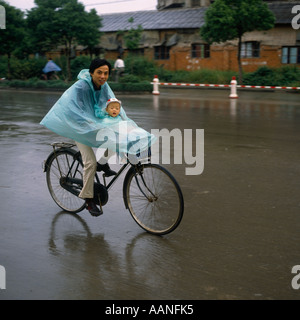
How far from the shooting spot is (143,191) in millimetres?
5035

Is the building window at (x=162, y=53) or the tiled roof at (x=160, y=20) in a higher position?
the tiled roof at (x=160, y=20)

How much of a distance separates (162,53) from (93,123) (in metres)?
41.9

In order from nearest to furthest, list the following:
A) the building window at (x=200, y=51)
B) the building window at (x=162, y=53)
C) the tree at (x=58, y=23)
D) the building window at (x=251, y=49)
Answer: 1. the tree at (x=58, y=23)
2. the building window at (x=251, y=49)
3. the building window at (x=200, y=51)
4. the building window at (x=162, y=53)

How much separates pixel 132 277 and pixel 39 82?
84.0 feet

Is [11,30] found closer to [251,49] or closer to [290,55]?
[251,49]

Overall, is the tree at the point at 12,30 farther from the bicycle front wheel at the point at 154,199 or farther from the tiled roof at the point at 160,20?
the bicycle front wheel at the point at 154,199

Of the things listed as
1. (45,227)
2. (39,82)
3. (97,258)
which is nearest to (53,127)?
(45,227)

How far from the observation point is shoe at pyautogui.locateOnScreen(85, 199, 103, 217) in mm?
5309

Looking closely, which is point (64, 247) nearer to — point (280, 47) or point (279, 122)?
point (279, 122)

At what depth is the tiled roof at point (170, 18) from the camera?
A: 3981 centimetres

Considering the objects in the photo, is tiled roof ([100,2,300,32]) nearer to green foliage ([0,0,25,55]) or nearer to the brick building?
the brick building

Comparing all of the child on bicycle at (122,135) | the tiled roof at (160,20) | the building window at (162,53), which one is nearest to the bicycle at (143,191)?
the child on bicycle at (122,135)

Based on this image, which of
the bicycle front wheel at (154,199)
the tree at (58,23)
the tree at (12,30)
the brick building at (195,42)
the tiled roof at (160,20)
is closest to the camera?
the bicycle front wheel at (154,199)

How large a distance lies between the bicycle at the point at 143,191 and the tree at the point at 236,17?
26.4 m
